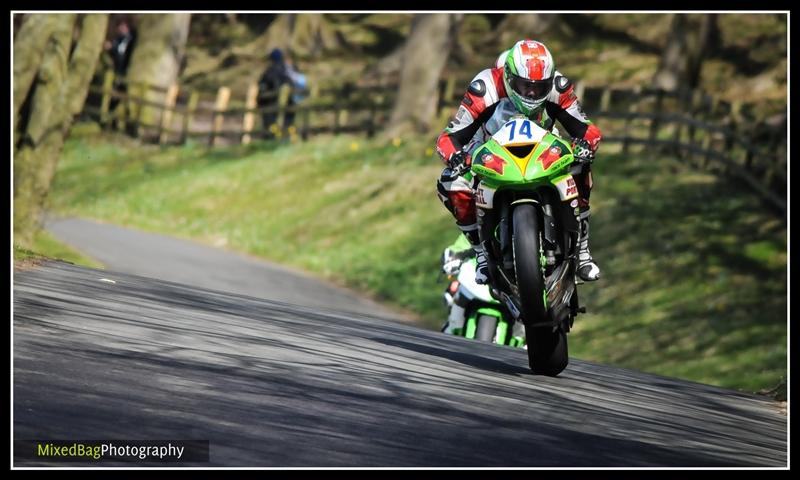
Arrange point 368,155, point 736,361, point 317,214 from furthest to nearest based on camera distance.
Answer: point 368,155 < point 317,214 < point 736,361

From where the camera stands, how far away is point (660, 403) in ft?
33.4

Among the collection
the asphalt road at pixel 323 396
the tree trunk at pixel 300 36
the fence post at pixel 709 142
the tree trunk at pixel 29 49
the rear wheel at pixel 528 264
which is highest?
the tree trunk at pixel 300 36

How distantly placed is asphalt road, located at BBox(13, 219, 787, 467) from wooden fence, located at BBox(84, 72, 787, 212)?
1200 cm

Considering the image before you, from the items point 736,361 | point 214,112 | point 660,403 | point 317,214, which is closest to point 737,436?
point 660,403

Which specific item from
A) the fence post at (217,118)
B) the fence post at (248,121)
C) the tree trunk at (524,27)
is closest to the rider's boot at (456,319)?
the fence post at (248,121)

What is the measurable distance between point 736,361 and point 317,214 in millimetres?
12453

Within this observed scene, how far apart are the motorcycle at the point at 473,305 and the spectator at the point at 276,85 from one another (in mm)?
25143

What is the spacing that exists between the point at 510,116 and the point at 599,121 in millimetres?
22620

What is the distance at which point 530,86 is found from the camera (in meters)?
10.3

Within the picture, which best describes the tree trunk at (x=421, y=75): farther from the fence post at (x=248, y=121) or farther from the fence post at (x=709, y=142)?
the fence post at (x=709, y=142)

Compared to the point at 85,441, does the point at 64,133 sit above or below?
above

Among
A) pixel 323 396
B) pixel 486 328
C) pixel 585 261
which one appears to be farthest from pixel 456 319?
pixel 323 396

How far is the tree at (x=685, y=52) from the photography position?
37844 mm
